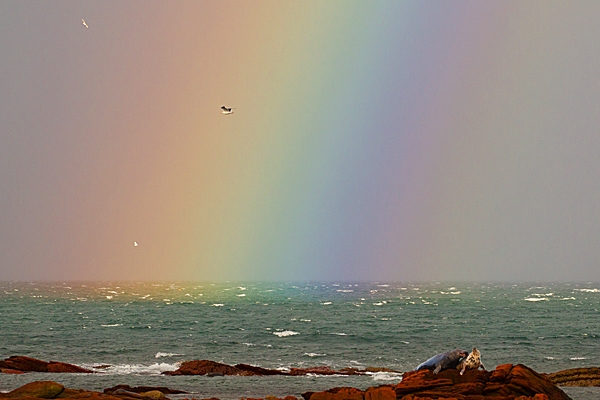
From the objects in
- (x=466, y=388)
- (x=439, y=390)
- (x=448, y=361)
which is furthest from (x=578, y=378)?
(x=439, y=390)

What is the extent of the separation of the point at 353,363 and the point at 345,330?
22368 mm

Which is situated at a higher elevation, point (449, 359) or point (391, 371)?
point (449, 359)

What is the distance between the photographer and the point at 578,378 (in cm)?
3020

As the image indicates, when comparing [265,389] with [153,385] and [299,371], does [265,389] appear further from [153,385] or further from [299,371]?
[299,371]

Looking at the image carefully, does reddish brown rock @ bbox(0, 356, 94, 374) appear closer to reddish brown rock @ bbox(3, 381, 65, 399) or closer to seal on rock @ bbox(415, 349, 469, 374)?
reddish brown rock @ bbox(3, 381, 65, 399)

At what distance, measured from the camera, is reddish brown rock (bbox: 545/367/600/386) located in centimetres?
2955

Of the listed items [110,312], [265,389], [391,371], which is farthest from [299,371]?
[110,312]

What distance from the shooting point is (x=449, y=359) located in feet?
76.4

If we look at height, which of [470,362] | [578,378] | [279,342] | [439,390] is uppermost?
[470,362]

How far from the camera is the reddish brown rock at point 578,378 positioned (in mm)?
29553

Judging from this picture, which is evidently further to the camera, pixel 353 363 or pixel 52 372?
pixel 353 363

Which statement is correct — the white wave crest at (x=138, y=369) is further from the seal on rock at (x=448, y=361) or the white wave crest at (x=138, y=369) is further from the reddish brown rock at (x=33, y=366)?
the seal on rock at (x=448, y=361)

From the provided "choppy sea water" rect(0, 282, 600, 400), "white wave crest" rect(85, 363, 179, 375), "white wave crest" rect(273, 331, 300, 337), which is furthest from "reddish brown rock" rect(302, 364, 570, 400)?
"white wave crest" rect(273, 331, 300, 337)

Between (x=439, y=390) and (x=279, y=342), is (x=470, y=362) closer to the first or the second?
(x=439, y=390)
